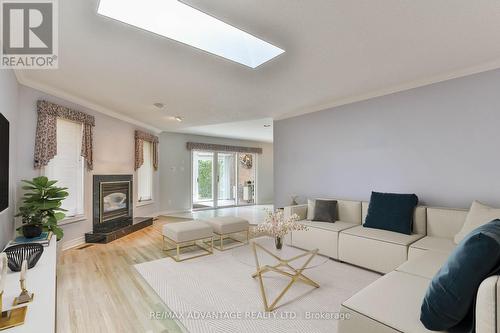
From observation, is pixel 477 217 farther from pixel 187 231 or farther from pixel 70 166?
pixel 70 166

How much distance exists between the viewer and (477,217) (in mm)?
2400

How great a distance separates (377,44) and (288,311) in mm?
2643

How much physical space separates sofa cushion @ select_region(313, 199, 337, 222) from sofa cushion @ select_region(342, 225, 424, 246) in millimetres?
494

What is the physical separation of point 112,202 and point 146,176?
158 cm

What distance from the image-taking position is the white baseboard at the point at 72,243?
375cm

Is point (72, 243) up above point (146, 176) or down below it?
below

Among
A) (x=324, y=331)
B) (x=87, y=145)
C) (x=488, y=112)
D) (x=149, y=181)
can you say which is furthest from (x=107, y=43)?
(x=149, y=181)

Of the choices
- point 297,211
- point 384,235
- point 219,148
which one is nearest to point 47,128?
point 297,211

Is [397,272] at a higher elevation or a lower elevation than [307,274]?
higher

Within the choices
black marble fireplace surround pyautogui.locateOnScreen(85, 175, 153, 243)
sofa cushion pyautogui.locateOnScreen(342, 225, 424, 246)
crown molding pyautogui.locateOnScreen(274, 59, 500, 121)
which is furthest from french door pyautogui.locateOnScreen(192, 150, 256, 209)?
sofa cushion pyautogui.locateOnScreen(342, 225, 424, 246)

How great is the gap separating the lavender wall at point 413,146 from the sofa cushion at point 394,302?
1971 millimetres

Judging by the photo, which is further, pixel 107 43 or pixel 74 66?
pixel 74 66

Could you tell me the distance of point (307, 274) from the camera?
2.79 m

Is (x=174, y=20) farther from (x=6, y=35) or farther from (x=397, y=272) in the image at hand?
(x=397, y=272)
